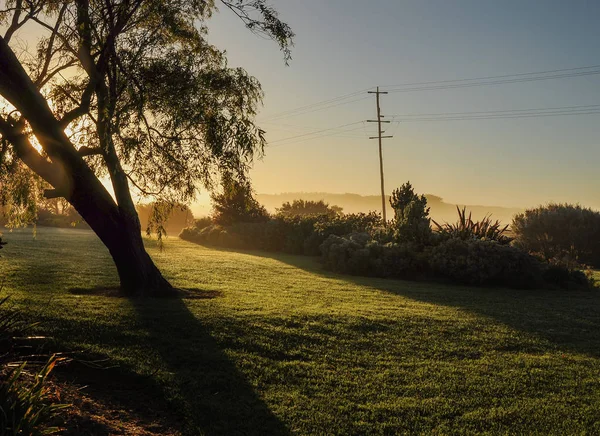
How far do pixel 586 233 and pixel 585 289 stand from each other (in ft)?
48.9

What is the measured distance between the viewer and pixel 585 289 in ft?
61.5

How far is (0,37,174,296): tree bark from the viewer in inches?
464

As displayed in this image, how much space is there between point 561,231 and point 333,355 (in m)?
28.5

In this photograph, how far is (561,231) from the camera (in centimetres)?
3300

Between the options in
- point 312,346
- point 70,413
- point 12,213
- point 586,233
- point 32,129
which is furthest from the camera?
point 586,233

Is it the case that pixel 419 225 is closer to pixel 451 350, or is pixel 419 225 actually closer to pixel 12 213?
pixel 451 350

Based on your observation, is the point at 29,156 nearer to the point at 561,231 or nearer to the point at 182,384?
the point at 182,384

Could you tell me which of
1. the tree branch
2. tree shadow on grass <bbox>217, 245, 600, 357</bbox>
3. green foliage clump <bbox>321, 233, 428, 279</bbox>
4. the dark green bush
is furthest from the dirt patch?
the dark green bush

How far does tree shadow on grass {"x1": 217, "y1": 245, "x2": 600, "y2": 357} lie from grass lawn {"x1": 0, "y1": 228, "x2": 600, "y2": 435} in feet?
0.25

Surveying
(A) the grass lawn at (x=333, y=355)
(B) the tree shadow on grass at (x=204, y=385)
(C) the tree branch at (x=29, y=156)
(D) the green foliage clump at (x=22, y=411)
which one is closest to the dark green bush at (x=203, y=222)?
(A) the grass lawn at (x=333, y=355)

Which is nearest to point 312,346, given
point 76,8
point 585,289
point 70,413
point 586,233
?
point 70,413

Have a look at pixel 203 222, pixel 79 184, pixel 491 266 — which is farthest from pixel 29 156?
pixel 203 222

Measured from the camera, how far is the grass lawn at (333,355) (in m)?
6.52

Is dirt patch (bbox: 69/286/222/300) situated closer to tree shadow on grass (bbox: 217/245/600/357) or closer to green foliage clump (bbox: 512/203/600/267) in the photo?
tree shadow on grass (bbox: 217/245/600/357)
